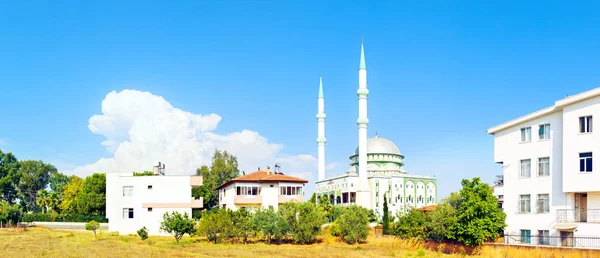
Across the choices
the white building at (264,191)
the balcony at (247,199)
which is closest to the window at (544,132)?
the white building at (264,191)

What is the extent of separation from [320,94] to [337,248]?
190 feet

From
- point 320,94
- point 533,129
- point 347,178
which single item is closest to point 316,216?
point 533,129

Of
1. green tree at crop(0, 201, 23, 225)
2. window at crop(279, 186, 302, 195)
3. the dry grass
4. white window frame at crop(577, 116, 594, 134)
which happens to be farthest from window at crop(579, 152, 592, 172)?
green tree at crop(0, 201, 23, 225)

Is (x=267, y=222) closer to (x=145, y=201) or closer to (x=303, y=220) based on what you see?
(x=303, y=220)

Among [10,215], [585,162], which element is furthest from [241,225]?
[10,215]

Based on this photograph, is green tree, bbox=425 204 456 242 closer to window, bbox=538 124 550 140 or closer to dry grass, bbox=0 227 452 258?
dry grass, bbox=0 227 452 258

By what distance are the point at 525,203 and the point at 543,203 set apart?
4.29 feet

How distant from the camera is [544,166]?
3503 cm

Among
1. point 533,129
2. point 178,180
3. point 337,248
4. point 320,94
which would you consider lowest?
point 337,248

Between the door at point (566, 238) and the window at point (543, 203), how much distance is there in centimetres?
177

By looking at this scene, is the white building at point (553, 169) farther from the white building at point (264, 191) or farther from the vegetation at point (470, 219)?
the white building at point (264, 191)

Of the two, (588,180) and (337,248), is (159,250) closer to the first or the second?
(337,248)

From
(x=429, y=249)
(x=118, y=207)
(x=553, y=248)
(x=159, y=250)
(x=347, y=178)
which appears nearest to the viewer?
(x=553, y=248)

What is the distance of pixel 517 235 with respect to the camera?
3506 cm
